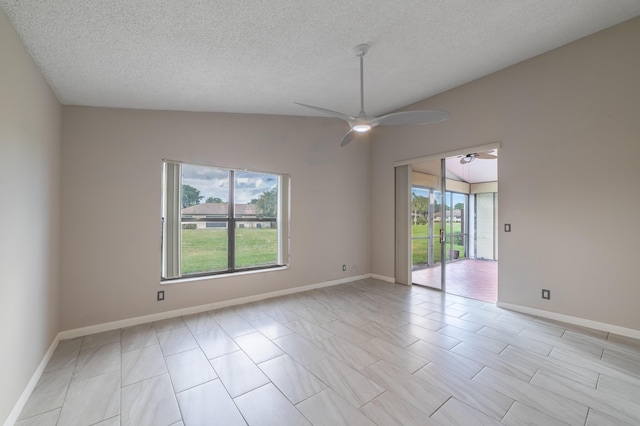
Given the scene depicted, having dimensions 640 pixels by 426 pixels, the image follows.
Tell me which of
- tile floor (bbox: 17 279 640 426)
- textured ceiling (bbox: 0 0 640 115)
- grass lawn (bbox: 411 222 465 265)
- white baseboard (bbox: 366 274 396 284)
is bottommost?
tile floor (bbox: 17 279 640 426)

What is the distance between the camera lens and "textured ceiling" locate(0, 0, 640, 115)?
1846 mm

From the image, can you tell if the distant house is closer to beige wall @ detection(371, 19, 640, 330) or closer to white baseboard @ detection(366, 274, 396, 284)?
white baseboard @ detection(366, 274, 396, 284)

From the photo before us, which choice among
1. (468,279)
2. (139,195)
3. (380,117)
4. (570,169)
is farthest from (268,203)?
(468,279)

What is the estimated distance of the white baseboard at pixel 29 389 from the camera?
1692 millimetres

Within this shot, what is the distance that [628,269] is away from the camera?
2.82m

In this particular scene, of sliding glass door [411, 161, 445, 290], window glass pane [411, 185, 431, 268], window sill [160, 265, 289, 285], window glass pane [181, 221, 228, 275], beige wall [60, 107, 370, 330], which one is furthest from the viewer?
window glass pane [411, 185, 431, 268]

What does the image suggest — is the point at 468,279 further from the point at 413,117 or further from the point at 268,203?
the point at 268,203

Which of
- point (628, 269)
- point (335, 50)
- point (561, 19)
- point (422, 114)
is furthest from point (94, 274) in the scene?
point (628, 269)

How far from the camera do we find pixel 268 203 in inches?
179

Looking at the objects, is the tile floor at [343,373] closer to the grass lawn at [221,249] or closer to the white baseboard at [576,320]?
the white baseboard at [576,320]

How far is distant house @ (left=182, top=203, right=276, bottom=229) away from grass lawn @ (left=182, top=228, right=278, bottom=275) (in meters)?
0.08

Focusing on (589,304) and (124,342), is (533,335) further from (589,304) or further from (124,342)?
(124,342)

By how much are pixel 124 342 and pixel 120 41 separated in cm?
288

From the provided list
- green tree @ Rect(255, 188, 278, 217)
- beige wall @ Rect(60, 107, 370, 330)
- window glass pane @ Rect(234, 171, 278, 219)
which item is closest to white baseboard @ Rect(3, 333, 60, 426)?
beige wall @ Rect(60, 107, 370, 330)
